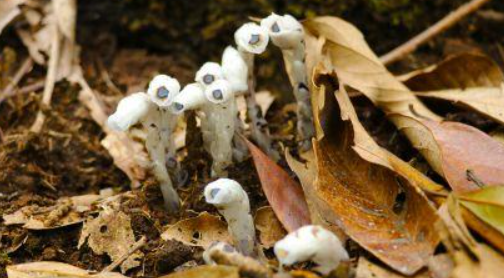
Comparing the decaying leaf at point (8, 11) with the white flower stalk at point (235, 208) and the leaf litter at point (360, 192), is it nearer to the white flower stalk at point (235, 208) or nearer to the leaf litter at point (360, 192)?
the leaf litter at point (360, 192)

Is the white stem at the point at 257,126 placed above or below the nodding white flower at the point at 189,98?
below

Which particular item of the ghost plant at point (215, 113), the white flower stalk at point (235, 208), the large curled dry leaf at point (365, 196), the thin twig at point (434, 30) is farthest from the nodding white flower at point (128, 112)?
the thin twig at point (434, 30)

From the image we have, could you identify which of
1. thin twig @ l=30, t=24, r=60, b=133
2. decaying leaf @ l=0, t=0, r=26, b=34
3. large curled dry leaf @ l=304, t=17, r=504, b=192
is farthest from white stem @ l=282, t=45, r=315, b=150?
decaying leaf @ l=0, t=0, r=26, b=34

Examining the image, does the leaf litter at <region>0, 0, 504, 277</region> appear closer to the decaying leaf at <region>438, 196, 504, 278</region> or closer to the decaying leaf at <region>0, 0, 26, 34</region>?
the decaying leaf at <region>438, 196, 504, 278</region>

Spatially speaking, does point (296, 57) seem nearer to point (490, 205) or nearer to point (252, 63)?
point (252, 63)

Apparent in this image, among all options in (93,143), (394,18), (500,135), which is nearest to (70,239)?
(93,143)

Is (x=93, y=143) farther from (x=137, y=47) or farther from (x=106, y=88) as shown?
(x=137, y=47)

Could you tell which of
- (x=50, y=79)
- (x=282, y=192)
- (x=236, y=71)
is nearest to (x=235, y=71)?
→ (x=236, y=71)
